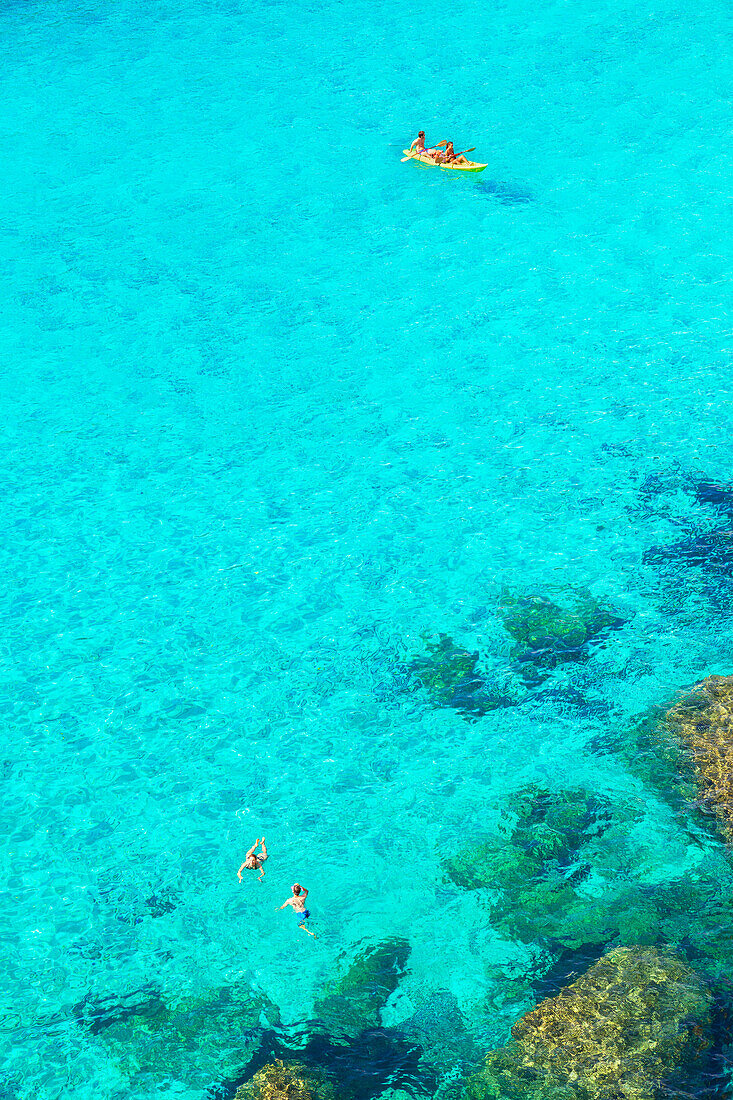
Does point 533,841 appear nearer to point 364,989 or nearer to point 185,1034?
point 364,989

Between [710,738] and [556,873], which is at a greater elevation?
[710,738]

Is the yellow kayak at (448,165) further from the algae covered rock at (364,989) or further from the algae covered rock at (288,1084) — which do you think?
the algae covered rock at (288,1084)

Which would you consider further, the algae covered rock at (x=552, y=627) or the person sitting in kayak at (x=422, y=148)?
the person sitting in kayak at (x=422, y=148)

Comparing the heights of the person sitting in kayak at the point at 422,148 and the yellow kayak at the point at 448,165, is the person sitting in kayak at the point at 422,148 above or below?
above

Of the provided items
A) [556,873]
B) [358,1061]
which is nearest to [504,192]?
[556,873]

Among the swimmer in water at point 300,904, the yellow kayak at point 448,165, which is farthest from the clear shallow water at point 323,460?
the yellow kayak at point 448,165
